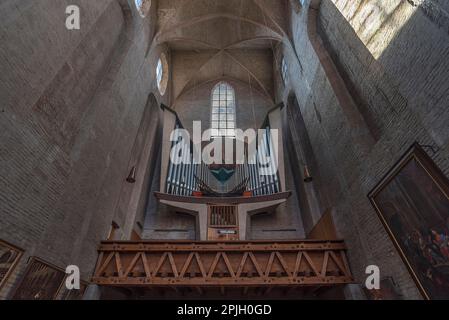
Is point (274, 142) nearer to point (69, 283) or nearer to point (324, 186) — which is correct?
point (324, 186)

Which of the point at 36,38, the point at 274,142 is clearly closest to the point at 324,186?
the point at 274,142

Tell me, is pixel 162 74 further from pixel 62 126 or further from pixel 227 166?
pixel 62 126

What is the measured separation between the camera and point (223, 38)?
1521 centimetres

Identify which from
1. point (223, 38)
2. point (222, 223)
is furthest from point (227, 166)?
point (223, 38)

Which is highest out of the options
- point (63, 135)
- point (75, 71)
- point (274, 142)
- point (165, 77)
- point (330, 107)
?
point (165, 77)

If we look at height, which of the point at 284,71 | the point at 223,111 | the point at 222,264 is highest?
the point at 223,111

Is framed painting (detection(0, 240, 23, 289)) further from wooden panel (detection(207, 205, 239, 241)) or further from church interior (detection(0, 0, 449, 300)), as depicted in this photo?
wooden panel (detection(207, 205, 239, 241))

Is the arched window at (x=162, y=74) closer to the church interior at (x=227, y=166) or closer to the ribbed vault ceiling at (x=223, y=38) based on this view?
the ribbed vault ceiling at (x=223, y=38)

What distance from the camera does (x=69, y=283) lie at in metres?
5.65

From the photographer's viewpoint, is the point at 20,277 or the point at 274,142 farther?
the point at 274,142

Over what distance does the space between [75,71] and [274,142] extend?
8.25 m

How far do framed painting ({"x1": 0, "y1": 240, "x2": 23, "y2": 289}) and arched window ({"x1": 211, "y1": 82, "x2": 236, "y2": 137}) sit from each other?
1113 centimetres

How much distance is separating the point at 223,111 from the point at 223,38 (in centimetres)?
460

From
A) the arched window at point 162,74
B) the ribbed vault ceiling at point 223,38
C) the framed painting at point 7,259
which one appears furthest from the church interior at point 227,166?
the arched window at point 162,74
